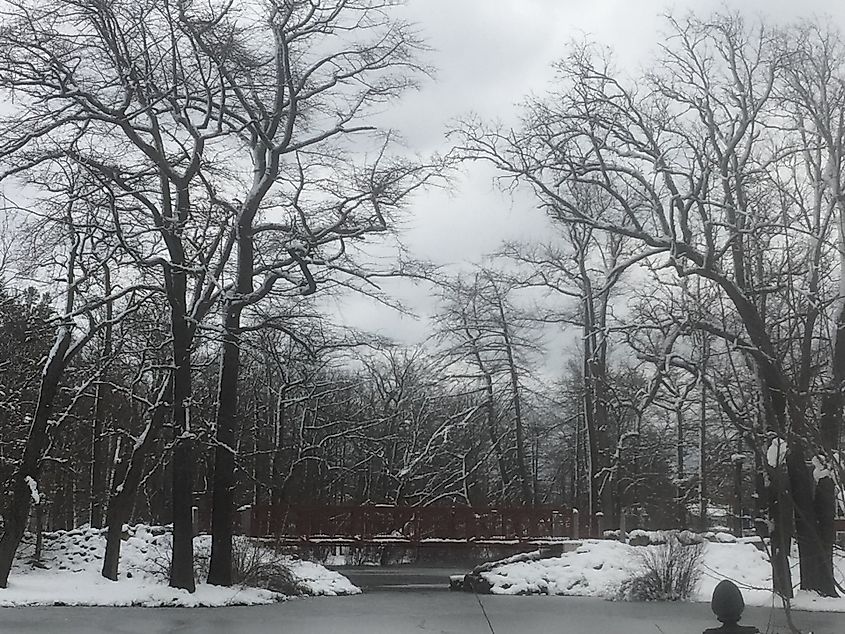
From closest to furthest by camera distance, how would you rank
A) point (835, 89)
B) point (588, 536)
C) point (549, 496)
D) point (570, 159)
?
point (835, 89) < point (570, 159) < point (588, 536) < point (549, 496)

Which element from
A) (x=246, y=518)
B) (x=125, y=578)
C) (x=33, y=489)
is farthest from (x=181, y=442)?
(x=246, y=518)

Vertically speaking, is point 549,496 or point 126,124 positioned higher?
point 126,124

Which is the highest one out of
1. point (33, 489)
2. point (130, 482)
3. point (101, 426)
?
point (101, 426)

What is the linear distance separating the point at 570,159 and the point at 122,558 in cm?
1426

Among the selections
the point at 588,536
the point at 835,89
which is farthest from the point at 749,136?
the point at 588,536

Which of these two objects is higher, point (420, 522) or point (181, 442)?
point (181, 442)

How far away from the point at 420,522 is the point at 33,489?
1704 centimetres

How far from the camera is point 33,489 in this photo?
19.8m

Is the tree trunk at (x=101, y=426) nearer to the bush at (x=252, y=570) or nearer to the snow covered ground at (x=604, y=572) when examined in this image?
the bush at (x=252, y=570)

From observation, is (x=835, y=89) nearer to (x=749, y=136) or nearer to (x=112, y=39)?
(x=749, y=136)

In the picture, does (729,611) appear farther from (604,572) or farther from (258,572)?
(604,572)

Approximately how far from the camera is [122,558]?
81.6ft

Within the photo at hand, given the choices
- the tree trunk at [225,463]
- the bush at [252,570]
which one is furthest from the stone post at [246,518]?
the tree trunk at [225,463]

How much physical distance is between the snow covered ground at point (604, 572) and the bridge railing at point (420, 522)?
6919 mm
